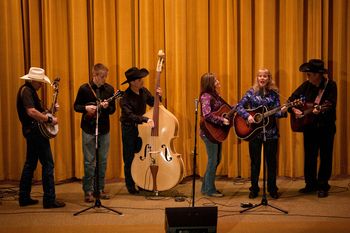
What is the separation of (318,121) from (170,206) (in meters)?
2.06

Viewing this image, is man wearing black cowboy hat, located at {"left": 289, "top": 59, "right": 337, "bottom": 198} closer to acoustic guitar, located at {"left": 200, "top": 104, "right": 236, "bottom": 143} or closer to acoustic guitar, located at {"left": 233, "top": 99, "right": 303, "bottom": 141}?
acoustic guitar, located at {"left": 233, "top": 99, "right": 303, "bottom": 141}

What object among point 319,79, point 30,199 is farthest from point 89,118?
point 319,79

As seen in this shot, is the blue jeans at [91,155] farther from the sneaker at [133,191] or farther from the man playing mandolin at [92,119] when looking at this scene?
the sneaker at [133,191]

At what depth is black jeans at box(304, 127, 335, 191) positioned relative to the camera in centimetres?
630

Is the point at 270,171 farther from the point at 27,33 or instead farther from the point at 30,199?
the point at 27,33

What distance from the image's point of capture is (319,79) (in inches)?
245

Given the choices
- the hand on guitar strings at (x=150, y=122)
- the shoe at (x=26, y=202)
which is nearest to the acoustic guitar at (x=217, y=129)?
the hand on guitar strings at (x=150, y=122)

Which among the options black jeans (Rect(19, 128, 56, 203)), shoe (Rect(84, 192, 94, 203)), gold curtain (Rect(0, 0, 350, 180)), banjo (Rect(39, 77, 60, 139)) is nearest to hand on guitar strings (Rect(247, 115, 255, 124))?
gold curtain (Rect(0, 0, 350, 180))

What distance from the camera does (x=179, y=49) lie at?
7168 mm

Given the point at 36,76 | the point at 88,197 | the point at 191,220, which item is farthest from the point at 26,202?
the point at 191,220

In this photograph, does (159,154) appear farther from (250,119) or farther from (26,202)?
(26,202)

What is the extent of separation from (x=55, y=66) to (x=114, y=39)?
916mm

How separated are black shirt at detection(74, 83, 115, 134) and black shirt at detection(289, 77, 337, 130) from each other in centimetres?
230

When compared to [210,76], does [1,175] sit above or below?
below
